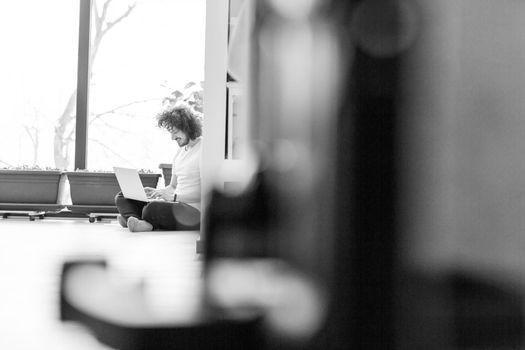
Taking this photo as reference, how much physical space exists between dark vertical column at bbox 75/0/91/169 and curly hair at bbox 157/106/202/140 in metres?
2.18

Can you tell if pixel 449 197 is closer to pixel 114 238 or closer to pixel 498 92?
pixel 498 92

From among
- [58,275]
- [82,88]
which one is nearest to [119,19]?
[82,88]

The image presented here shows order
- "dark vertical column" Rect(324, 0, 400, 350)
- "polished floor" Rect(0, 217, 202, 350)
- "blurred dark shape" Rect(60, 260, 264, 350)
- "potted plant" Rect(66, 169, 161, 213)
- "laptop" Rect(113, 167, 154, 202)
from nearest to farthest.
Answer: "dark vertical column" Rect(324, 0, 400, 350), "blurred dark shape" Rect(60, 260, 264, 350), "polished floor" Rect(0, 217, 202, 350), "laptop" Rect(113, 167, 154, 202), "potted plant" Rect(66, 169, 161, 213)

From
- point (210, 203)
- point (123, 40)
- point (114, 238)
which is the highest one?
point (123, 40)

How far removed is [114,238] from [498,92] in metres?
2.70

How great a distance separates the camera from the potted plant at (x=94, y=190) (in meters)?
4.63

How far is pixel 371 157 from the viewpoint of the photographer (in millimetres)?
290

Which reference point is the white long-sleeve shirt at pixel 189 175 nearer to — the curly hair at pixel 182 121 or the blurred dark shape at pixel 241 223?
the curly hair at pixel 182 121

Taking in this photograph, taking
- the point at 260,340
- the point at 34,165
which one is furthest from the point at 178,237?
the point at 34,165

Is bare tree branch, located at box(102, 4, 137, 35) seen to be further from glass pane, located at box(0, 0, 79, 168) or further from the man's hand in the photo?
the man's hand

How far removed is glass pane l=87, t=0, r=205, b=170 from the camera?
527 cm

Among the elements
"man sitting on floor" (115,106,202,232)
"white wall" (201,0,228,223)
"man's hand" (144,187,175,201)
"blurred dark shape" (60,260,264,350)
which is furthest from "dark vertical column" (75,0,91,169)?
"blurred dark shape" (60,260,264,350)

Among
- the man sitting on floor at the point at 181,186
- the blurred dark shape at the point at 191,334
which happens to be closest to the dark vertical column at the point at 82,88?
the man sitting on floor at the point at 181,186

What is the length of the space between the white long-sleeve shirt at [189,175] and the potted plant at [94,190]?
1.48 m
